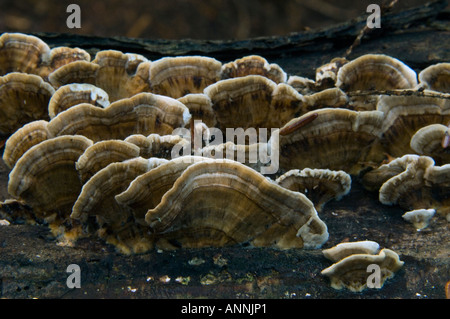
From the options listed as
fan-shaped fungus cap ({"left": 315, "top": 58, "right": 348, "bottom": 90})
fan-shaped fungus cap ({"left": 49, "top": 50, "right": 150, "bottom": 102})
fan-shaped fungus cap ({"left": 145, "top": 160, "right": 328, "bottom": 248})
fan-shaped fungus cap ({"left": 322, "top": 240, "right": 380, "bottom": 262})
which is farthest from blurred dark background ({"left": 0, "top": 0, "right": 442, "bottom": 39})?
fan-shaped fungus cap ({"left": 322, "top": 240, "right": 380, "bottom": 262})

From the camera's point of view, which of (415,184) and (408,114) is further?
(408,114)

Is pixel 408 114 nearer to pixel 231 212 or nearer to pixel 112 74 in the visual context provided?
pixel 231 212

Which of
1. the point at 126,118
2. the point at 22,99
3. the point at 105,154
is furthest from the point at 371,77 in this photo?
the point at 22,99

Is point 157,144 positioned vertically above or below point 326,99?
below

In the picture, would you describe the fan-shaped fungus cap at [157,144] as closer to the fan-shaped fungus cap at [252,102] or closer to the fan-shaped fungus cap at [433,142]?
the fan-shaped fungus cap at [252,102]

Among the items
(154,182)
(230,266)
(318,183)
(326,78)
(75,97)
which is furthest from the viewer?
(326,78)

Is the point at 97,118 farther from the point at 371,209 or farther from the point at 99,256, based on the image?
the point at 371,209

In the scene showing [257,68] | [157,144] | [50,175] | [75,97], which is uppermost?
[257,68]
